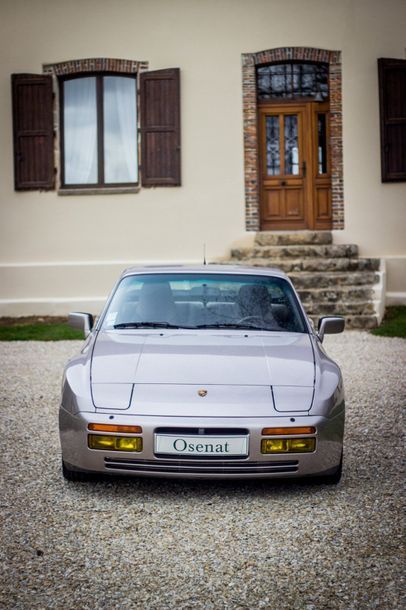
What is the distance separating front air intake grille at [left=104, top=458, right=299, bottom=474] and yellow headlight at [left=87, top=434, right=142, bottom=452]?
77 millimetres

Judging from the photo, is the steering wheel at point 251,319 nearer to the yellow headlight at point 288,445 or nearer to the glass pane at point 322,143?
the yellow headlight at point 288,445

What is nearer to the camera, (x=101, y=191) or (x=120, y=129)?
(x=101, y=191)

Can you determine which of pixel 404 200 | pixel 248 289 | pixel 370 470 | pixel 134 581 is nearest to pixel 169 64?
pixel 404 200

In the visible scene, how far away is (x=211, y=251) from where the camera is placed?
1406 cm

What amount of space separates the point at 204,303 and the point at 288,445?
1589mm

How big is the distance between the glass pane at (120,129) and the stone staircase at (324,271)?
253cm

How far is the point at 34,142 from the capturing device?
14.2 meters

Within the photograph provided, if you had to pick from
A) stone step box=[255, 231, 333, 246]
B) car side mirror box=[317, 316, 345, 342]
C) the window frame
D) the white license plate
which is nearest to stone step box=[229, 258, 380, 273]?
stone step box=[255, 231, 333, 246]

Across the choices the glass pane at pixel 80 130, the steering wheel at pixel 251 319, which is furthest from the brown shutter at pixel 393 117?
the steering wheel at pixel 251 319

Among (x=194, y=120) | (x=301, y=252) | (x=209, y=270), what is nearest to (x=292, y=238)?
(x=301, y=252)

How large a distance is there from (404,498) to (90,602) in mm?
2098

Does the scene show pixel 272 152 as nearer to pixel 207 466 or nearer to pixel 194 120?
pixel 194 120

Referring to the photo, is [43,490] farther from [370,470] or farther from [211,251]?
[211,251]

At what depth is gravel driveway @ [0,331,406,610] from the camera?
→ 3.21 metres
